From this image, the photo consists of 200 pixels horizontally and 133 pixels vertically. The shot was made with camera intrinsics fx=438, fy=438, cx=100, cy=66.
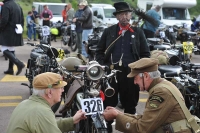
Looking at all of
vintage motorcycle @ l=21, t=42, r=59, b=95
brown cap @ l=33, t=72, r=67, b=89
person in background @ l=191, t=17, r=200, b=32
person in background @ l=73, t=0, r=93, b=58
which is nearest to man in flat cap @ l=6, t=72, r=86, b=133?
brown cap @ l=33, t=72, r=67, b=89

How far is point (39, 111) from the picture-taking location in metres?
3.78

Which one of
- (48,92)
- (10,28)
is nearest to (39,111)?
(48,92)

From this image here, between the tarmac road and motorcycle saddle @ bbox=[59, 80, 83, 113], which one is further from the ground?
motorcycle saddle @ bbox=[59, 80, 83, 113]

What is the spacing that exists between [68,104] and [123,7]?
1.51m

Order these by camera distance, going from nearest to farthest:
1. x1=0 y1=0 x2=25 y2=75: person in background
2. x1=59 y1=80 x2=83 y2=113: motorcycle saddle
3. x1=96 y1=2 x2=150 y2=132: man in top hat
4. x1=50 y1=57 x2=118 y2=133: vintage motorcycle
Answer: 1. x1=50 y1=57 x2=118 y2=133: vintage motorcycle
2. x1=59 y1=80 x2=83 y2=113: motorcycle saddle
3. x1=96 y1=2 x2=150 y2=132: man in top hat
4. x1=0 y1=0 x2=25 y2=75: person in background

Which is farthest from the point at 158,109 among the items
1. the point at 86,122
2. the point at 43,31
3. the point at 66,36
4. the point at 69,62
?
the point at 66,36

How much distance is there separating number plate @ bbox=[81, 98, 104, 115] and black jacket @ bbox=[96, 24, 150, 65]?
4.66ft

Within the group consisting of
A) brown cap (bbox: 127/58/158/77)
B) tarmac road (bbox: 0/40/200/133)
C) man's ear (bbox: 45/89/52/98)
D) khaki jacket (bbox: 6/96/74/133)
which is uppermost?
brown cap (bbox: 127/58/158/77)

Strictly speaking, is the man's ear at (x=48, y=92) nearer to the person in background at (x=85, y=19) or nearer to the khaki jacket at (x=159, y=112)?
the khaki jacket at (x=159, y=112)

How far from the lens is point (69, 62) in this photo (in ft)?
20.3

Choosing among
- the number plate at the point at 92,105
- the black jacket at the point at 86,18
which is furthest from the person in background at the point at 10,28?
the number plate at the point at 92,105

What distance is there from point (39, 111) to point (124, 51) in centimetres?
238

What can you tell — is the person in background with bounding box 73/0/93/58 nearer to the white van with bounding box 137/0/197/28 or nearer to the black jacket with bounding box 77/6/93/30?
the black jacket with bounding box 77/6/93/30

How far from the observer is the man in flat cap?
12.2 feet
